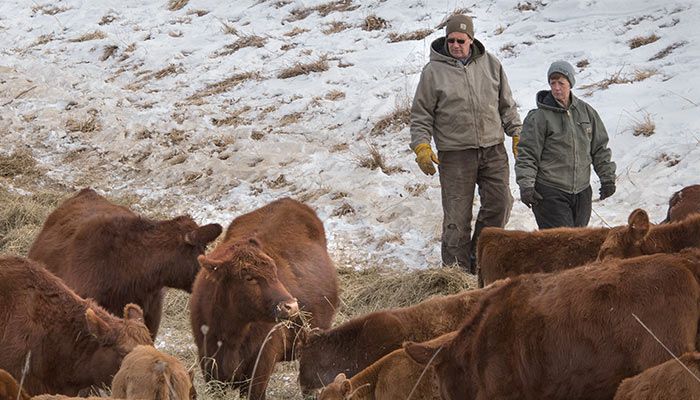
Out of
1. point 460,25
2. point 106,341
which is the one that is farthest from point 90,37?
point 106,341

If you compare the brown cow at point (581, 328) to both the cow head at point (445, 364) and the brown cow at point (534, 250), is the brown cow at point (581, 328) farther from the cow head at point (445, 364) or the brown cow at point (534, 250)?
the brown cow at point (534, 250)

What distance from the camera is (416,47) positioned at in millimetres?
16391

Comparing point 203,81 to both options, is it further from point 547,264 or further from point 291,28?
point 547,264

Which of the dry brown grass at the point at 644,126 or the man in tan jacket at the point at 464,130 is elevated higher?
the man in tan jacket at the point at 464,130

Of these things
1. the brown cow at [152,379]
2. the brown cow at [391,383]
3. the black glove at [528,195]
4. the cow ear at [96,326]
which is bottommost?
the black glove at [528,195]

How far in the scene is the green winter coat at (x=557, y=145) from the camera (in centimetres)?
994

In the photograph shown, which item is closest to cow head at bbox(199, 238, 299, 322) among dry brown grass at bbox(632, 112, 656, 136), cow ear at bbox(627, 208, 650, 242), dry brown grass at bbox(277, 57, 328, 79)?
cow ear at bbox(627, 208, 650, 242)

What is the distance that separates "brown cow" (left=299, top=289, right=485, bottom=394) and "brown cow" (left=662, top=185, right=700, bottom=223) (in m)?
2.17

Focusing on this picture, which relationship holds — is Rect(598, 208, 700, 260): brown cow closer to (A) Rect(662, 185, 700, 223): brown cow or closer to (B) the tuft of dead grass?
(A) Rect(662, 185, 700, 223): brown cow

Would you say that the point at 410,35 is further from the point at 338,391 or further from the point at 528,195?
the point at 338,391

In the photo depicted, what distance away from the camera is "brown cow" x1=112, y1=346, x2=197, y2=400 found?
4.85 metres

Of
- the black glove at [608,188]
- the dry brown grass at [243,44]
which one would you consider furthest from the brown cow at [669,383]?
the dry brown grass at [243,44]

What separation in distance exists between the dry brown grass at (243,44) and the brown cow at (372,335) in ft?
36.8

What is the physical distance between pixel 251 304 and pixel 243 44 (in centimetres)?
1143
